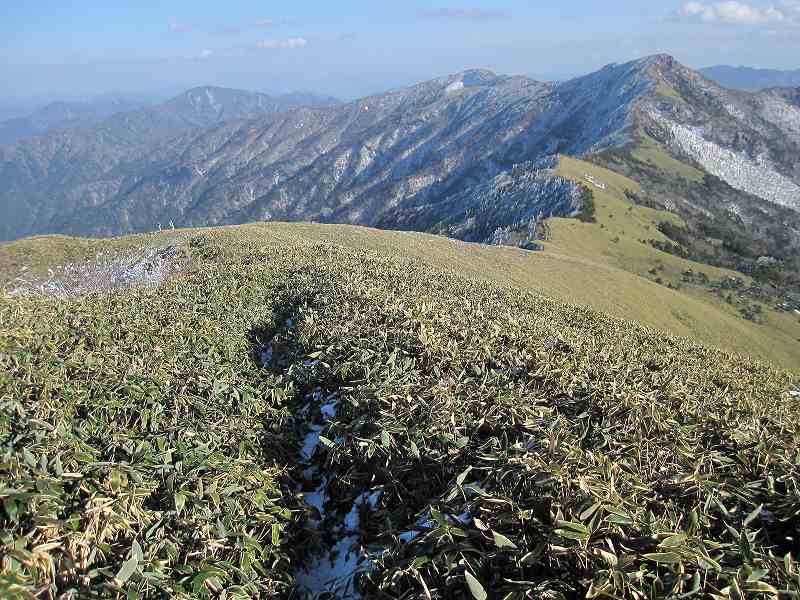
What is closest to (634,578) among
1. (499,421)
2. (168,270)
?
(499,421)

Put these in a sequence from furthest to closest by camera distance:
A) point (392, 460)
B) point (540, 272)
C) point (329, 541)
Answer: point (540, 272)
point (392, 460)
point (329, 541)

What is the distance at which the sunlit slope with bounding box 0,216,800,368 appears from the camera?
4541 cm

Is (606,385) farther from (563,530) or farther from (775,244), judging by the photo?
(775,244)

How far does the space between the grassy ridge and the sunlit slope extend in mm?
23883

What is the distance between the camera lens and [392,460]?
9.25 meters

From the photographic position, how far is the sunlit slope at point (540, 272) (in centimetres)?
4541

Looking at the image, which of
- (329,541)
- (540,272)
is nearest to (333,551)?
(329,541)

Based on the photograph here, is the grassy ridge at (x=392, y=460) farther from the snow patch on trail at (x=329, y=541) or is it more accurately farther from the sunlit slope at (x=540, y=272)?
the sunlit slope at (x=540, y=272)

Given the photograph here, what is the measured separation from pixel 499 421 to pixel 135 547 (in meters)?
6.43

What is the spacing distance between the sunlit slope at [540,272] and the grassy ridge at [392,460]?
940 inches

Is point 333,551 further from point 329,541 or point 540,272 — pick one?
point 540,272

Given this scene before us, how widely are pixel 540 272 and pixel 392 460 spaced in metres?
53.5

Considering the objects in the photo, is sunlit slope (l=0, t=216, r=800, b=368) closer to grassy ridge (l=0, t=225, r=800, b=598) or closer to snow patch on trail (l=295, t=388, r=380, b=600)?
grassy ridge (l=0, t=225, r=800, b=598)

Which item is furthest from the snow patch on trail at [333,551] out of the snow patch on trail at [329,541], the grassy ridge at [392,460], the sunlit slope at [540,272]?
the sunlit slope at [540,272]
